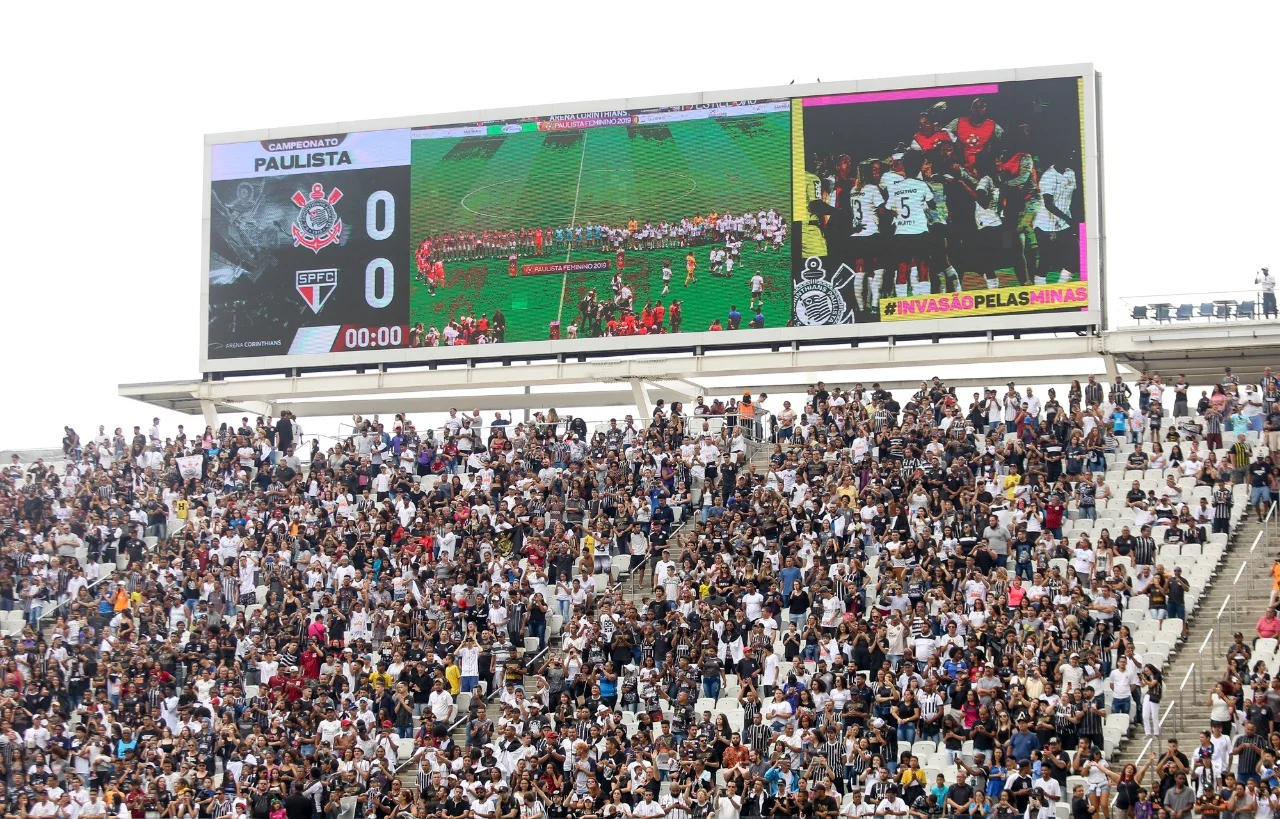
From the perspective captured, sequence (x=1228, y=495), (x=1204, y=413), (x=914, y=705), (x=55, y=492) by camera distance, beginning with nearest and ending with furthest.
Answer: (x=914, y=705), (x=1228, y=495), (x=1204, y=413), (x=55, y=492)

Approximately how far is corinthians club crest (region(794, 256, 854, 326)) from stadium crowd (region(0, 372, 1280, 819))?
1.39 metres

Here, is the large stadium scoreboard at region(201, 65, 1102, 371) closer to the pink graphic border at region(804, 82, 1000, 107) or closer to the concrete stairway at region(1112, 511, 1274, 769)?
the pink graphic border at region(804, 82, 1000, 107)

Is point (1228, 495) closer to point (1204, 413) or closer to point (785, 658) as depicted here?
point (1204, 413)

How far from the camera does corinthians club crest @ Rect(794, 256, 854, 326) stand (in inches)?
1347

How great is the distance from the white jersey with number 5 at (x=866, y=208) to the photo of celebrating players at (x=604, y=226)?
118 cm

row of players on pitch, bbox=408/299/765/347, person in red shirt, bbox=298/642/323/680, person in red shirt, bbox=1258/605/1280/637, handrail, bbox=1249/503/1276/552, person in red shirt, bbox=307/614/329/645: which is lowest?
person in red shirt, bbox=298/642/323/680

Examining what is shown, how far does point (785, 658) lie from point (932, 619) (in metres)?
1.96

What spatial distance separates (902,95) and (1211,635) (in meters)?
13.0

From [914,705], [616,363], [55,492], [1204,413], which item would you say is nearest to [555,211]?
[616,363]

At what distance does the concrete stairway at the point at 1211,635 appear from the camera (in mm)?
23500

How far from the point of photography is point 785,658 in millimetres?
25578

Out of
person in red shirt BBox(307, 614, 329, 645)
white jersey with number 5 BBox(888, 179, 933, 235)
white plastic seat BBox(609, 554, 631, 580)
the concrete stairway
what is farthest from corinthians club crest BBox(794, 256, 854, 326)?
person in red shirt BBox(307, 614, 329, 645)

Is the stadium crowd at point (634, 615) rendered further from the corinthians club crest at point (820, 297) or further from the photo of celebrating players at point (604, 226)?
the photo of celebrating players at point (604, 226)

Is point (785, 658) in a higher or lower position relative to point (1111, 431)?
lower
